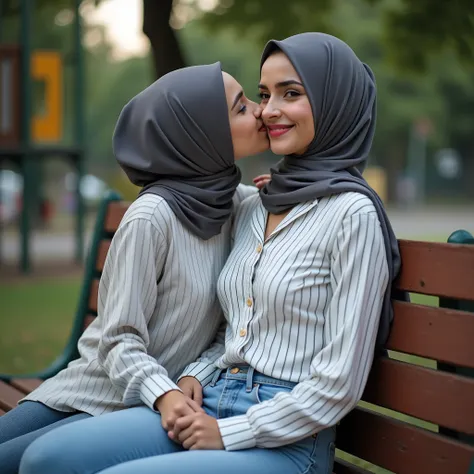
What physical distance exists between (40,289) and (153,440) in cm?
824

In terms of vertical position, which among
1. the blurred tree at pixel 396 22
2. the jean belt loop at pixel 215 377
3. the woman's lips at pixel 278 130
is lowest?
the jean belt loop at pixel 215 377

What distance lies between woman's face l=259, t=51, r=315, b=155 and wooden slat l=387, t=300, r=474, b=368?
0.58 m

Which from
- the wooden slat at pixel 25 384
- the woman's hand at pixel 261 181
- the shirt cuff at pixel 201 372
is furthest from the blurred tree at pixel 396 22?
the shirt cuff at pixel 201 372

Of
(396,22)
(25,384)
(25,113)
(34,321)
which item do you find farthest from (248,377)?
(25,113)

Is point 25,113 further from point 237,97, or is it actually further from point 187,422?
point 187,422

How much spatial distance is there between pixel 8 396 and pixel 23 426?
0.76 metres

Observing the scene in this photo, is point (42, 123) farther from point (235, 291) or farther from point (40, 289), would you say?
point (235, 291)

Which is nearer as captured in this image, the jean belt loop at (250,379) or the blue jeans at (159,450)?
the blue jeans at (159,450)

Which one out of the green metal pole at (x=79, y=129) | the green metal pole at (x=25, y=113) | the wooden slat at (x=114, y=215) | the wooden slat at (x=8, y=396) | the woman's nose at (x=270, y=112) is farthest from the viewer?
the green metal pole at (x=79, y=129)

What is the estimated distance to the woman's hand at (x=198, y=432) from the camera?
244 centimetres

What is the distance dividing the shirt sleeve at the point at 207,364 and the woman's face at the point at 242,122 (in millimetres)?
636

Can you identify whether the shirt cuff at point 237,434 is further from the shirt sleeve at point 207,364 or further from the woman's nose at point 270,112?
the woman's nose at point 270,112

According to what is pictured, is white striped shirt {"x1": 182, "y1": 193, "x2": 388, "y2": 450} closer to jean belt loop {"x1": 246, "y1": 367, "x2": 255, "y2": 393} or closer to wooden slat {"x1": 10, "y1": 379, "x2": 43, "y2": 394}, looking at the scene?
jean belt loop {"x1": 246, "y1": 367, "x2": 255, "y2": 393}

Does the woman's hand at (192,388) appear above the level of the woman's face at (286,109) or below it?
below
